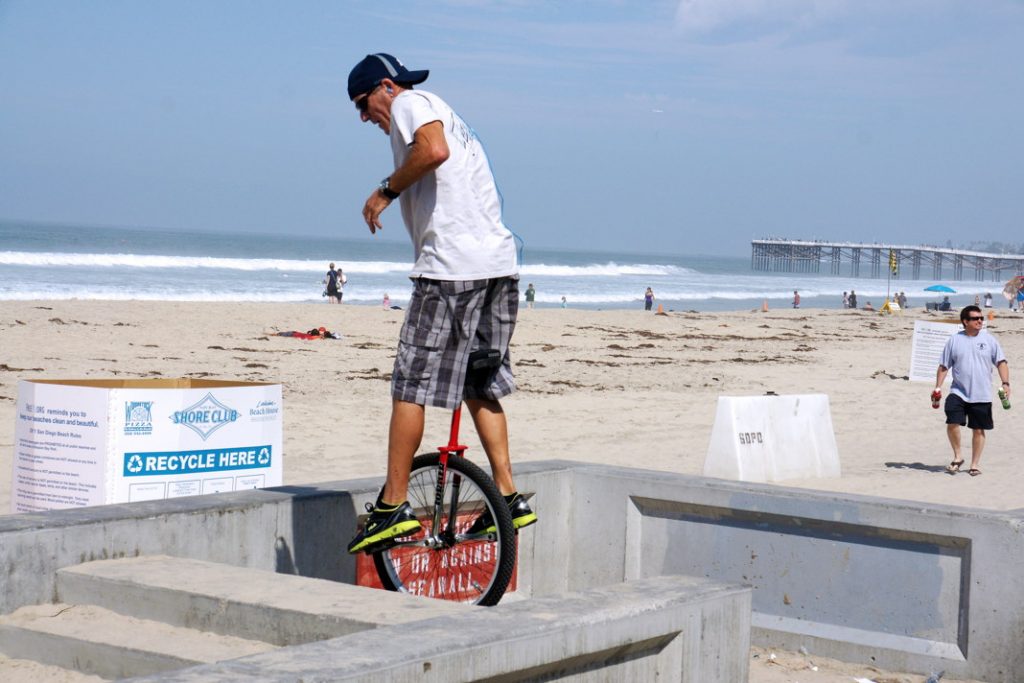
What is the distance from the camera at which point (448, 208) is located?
454 cm

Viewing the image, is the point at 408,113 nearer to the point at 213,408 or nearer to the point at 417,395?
the point at 417,395

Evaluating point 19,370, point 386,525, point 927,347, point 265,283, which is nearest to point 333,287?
point 265,283

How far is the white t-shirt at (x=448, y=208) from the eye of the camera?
450 centimetres

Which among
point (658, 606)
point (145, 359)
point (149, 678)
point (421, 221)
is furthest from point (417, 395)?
point (145, 359)

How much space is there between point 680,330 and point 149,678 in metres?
30.9

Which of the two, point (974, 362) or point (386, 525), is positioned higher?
point (974, 362)

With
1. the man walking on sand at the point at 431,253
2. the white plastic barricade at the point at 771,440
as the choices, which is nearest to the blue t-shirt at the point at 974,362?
the white plastic barricade at the point at 771,440

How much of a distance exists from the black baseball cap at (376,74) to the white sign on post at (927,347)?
16755mm

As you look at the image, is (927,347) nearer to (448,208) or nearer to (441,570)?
(441,570)

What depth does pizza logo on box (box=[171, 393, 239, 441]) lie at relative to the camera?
547 centimetres

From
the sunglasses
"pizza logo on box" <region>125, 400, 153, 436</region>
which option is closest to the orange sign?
"pizza logo on box" <region>125, 400, 153, 436</region>

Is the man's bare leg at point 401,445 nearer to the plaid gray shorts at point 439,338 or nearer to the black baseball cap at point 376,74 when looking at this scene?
the plaid gray shorts at point 439,338

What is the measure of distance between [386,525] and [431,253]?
1.03 m

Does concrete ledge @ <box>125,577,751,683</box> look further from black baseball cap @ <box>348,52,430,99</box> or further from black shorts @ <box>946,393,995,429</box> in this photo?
black shorts @ <box>946,393,995,429</box>
